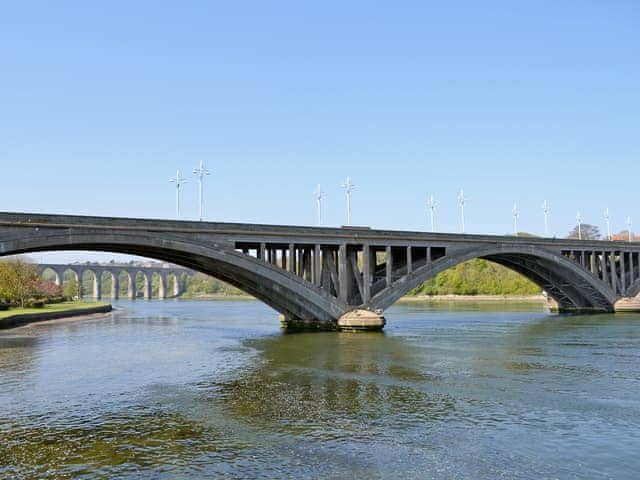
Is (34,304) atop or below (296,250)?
below

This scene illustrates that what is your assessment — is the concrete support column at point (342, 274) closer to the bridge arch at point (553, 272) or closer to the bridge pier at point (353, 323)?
the bridge pier at point (353, 323)

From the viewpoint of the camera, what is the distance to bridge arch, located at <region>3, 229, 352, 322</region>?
1884 inches

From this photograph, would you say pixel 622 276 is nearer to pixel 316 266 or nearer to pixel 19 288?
pixel 316 266

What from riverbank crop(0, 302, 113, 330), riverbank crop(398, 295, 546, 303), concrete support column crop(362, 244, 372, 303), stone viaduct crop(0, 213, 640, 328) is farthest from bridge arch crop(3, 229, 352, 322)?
riverbank crop(398, 295, 546, 303)

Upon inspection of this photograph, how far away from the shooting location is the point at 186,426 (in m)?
23.5

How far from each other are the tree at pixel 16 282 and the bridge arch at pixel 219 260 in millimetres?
41386

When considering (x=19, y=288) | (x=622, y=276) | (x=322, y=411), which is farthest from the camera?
(x=19, y=288)

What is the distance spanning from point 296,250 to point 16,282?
5018 cm

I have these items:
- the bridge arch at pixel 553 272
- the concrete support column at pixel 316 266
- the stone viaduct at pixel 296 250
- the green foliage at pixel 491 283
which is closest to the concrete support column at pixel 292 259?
the stone viaduct at pixel 296 250

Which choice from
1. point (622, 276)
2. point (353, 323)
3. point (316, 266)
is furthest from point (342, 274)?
point (622, 276)

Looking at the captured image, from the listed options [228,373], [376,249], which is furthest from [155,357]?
[376,249]

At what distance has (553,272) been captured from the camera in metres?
90.2

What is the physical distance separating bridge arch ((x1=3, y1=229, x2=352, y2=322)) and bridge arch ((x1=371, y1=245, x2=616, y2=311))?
13824mm

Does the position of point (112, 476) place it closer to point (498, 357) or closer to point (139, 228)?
point (498, 357)
